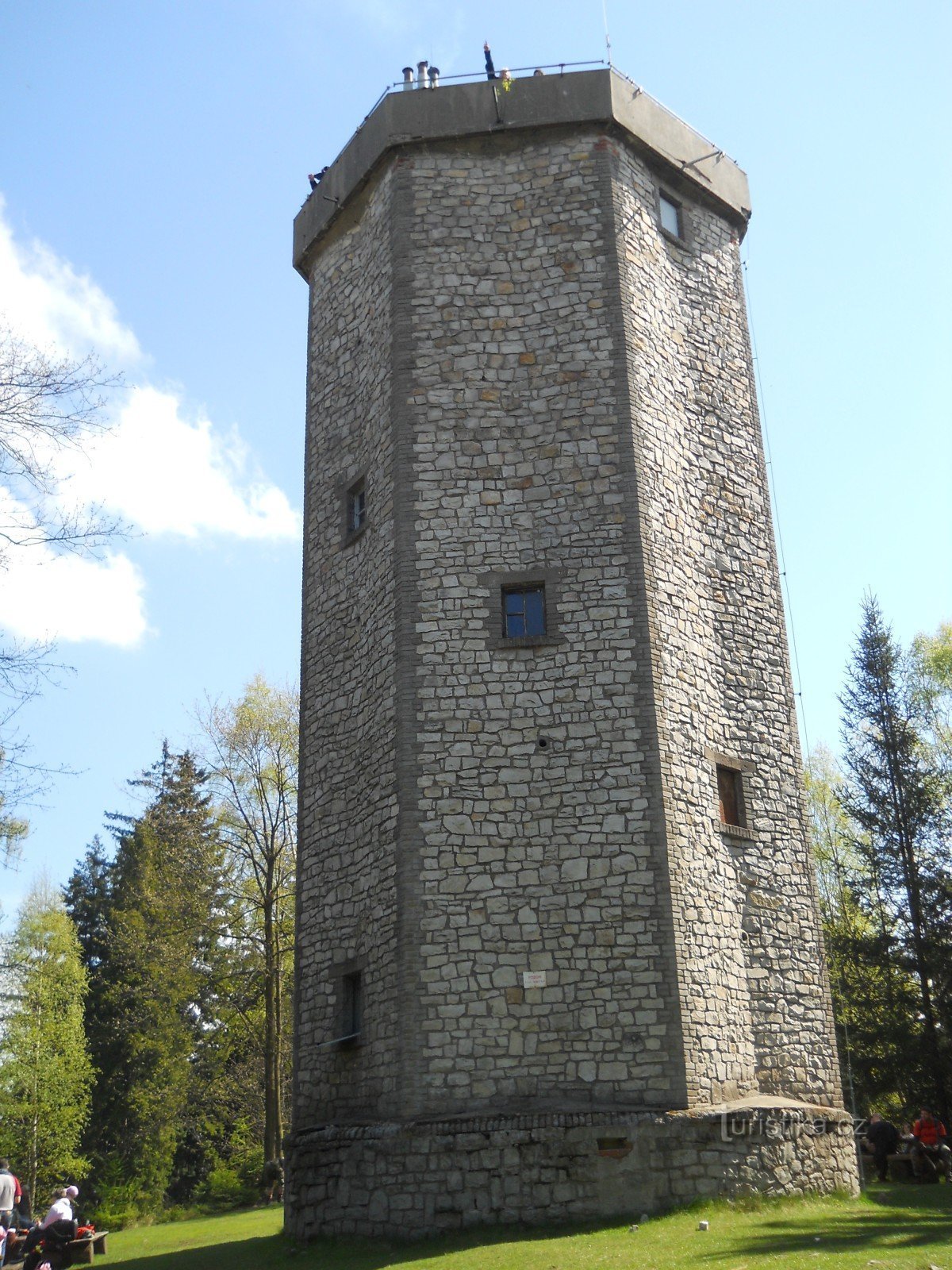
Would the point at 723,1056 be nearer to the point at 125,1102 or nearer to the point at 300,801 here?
the point at 300,801

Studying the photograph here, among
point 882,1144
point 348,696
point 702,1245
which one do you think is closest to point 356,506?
point 348,696

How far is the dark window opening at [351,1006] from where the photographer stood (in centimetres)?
1280

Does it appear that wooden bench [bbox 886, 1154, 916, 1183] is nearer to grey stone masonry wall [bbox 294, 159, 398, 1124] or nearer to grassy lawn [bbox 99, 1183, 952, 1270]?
grassy lawn [bbox 99, 1183, 952, 1270]

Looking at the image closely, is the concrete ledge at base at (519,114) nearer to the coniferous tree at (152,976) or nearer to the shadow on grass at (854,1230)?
the shadow on grass at (854,1230)

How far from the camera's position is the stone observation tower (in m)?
11.5

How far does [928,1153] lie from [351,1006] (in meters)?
7.93

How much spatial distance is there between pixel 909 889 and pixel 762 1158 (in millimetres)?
12910

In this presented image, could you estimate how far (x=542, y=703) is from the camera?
1285 cm

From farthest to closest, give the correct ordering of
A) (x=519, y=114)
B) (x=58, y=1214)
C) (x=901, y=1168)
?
(x=901, y=1168) < (x=519, y=114) < (x=58, y=1214)

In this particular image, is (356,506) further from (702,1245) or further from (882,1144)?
(882,1144)

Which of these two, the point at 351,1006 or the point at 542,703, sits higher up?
the point at 542,703

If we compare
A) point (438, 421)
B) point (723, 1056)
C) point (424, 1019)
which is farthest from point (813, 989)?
point (438, 421)

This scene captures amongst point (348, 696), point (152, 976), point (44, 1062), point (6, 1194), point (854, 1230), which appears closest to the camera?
point (854, 1230)

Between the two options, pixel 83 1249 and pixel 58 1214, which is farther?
pixel 83 1249
